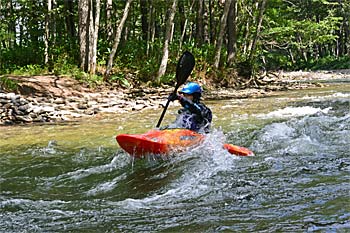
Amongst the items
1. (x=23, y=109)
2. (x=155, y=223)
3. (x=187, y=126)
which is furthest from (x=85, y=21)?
(x=155, y=223)

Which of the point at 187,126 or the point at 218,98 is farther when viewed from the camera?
the point at 218,98

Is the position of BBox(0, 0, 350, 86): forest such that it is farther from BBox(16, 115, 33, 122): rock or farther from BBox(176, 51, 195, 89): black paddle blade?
BBox(176, 51, 195, 89): black paddle blade

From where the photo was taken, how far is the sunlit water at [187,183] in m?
3.32

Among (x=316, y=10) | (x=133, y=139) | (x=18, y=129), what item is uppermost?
(x=316, y=10)

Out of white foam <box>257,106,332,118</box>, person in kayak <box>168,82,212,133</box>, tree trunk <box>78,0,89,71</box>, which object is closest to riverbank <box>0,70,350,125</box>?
tree trunk <box>78,0,89,71</box>

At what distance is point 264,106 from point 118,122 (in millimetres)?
3838

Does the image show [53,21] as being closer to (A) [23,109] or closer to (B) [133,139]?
(A) [23,109]

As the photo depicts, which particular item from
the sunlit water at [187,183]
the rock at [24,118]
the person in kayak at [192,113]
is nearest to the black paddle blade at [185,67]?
the sunlit water at [187,183]

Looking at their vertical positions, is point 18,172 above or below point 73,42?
below

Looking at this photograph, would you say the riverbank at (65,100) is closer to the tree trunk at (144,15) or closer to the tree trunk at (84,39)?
the tree trunk at (84,39)

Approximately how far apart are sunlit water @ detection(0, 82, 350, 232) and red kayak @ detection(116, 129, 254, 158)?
13 centimetres

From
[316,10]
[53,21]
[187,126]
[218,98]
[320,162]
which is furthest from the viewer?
[316,10]

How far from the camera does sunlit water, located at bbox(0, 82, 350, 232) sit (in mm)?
3318

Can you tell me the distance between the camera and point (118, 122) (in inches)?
388
